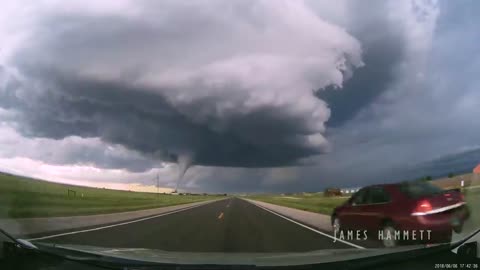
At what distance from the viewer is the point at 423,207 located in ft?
16.0

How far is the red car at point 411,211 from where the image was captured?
186 inches

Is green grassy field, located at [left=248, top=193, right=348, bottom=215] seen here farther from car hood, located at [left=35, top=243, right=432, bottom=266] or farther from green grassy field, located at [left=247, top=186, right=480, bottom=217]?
car hood, located at [left=35, top=243, right=432, bottom=266]

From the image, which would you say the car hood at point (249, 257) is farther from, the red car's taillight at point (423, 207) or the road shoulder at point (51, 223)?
the road shoulder at point (51, 223)

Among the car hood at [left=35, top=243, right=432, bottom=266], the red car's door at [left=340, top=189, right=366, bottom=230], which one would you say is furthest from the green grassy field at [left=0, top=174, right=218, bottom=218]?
the red car's door at [left=340, top=189, right=366, bottom=230]

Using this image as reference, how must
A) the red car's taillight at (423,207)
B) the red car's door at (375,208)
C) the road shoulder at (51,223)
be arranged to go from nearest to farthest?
the red car's taillight at (423,207), the red car's door at (375,208), the road shoulder at (51,223)

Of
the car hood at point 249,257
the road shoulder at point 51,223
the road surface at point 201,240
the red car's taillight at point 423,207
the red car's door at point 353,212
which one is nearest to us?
the car hood at point 249,257

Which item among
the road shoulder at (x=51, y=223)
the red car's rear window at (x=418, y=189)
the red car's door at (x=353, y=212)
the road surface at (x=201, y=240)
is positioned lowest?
the road surface at (x=201, y=240)

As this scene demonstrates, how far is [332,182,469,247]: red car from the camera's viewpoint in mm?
4734

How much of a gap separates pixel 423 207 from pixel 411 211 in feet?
0.44

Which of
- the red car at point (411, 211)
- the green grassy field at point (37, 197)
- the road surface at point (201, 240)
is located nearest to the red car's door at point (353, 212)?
the red car at point (411, 211)

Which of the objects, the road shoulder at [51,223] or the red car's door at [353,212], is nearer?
the red car's door at [353,212]

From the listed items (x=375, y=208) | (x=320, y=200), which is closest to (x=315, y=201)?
(x=320, y=200)

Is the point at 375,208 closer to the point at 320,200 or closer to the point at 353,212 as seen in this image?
the point at 353,212

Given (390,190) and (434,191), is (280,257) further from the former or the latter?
(434,191)
